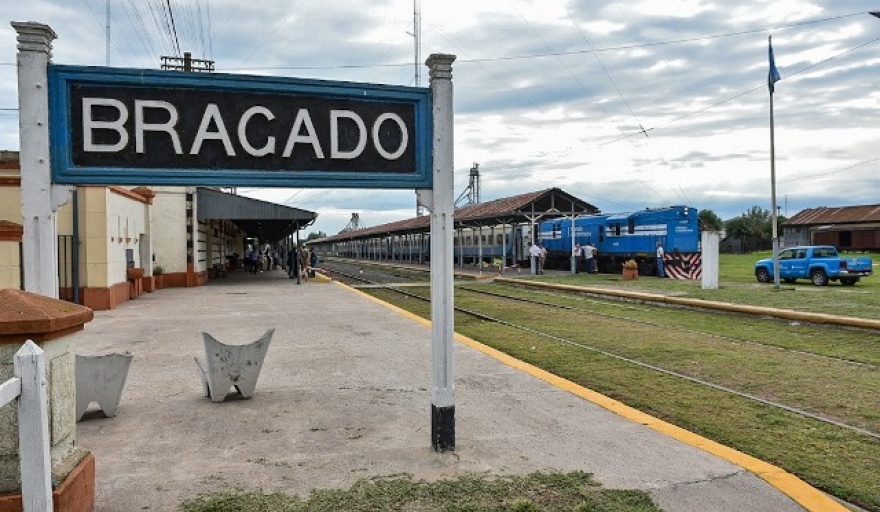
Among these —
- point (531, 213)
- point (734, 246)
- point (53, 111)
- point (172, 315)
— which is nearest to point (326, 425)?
point (53, 111)

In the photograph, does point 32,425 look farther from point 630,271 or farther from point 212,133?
point 630,271

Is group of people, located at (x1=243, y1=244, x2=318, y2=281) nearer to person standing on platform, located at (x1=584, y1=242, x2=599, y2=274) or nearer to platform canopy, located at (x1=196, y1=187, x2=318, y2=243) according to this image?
platform canopy, located at (x1=196, y1=187, x2=318, y2=243)

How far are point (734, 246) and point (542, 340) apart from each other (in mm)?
64088

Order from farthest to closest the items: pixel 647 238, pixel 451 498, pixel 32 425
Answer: pixel 647 238, pixel 451 498, pixel 32 425

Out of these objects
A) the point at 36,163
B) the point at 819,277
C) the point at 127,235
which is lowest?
the point at 819,277

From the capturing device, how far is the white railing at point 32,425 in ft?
8.69

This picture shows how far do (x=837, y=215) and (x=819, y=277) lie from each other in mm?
42257

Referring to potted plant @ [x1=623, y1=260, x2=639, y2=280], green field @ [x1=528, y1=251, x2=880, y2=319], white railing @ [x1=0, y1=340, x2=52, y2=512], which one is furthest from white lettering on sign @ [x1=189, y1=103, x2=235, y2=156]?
potted plant @ [x1=623, y1=260, x2=639, y2=280]

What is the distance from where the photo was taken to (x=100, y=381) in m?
6.09

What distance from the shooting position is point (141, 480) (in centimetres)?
448

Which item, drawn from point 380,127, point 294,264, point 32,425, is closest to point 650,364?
point 380,127

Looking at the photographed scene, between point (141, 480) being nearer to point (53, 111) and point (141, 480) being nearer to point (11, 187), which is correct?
point (53, 111)

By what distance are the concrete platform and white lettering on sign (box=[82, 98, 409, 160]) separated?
87.8 inches

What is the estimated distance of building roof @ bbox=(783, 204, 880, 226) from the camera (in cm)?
5483
